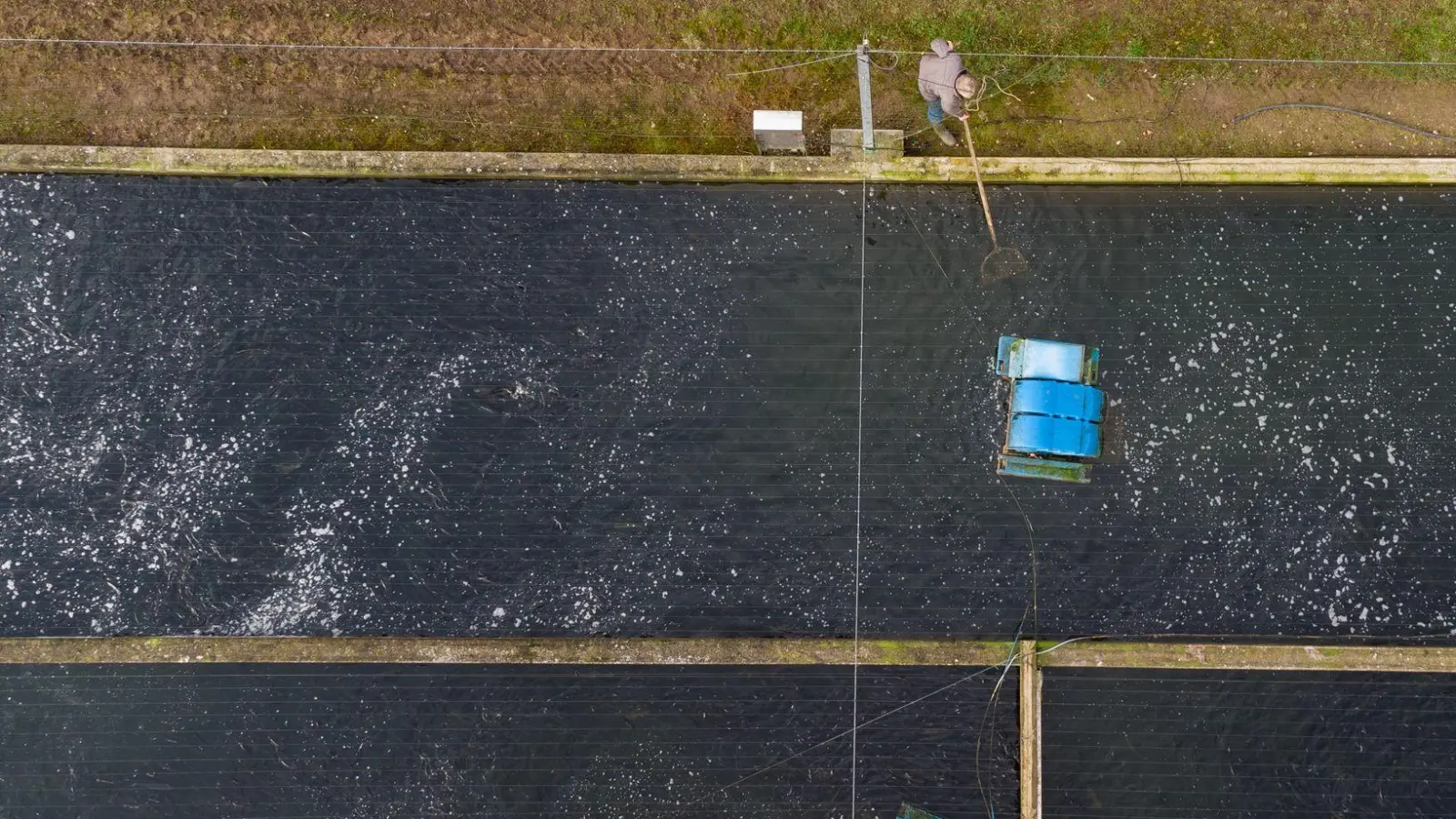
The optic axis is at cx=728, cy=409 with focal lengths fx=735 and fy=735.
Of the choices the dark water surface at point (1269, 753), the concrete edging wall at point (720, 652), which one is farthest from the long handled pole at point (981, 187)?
the dark water surface at point (1269, 753)

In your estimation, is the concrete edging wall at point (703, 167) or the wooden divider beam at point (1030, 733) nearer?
the wooden divider beam at point (1030, 733)

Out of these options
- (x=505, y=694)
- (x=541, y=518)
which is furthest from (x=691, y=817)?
(x=541, y=518)

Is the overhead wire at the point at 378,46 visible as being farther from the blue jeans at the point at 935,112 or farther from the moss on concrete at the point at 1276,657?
the moss on concrete at the point at 1276,657

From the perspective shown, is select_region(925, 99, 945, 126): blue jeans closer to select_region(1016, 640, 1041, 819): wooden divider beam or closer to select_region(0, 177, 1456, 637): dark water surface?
select_region(0, 177, 1456, 637): dark water surface

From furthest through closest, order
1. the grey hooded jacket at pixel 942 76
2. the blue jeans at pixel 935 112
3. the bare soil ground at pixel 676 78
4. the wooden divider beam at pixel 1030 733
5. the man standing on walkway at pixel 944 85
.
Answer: the bare soil ground at pixel 676 78, the blue jeans at pixel 935 112, the wooden divider beam at pixel 1030 733, the grey hooded jacket at pixel 942 76, the man standing on walkway at pixel 944 85

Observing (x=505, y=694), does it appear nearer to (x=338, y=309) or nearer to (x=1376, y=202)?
(x=338, y=309)

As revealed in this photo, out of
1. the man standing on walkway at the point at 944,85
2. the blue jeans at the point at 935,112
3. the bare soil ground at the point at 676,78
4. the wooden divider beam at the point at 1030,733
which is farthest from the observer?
the bare soil ground at the point at 676,78

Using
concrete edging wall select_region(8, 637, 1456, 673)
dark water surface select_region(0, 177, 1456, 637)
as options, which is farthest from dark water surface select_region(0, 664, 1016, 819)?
dark water surface select_region(0, 177, 1456, 637)

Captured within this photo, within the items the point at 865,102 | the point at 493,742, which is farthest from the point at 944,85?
the point at 493,742
